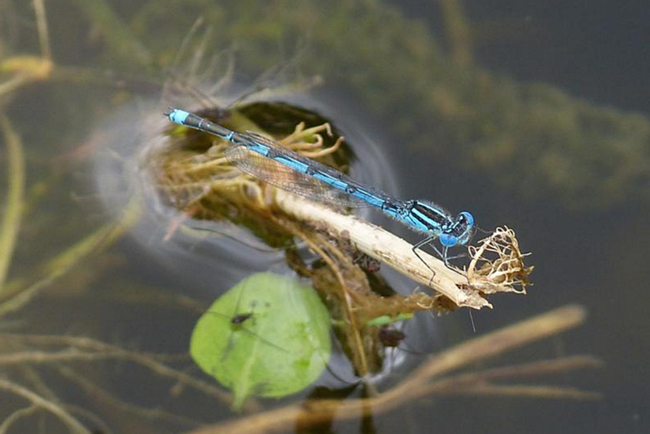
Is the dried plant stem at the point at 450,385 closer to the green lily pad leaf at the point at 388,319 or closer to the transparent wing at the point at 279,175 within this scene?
the green lily pad leaf at the point at 388,319

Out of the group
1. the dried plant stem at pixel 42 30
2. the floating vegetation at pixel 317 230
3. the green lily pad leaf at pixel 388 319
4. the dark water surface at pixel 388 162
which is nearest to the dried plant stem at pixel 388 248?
the floating vegetation at pixel 317 230

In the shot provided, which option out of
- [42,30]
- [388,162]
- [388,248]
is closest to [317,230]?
[388,248]

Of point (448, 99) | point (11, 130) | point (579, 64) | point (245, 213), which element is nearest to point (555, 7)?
point (579, 64)

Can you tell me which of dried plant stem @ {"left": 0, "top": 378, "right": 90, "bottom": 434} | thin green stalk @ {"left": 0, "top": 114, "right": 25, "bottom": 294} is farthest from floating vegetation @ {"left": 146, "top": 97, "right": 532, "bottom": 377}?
dried plant stem @ {"left": 0, "top": 378, "right": 90, "bottom": 434}

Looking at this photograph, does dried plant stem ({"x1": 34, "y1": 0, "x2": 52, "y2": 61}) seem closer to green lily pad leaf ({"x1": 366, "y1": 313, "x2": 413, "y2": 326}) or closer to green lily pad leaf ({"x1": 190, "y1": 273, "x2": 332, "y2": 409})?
green lily pad leaf ({"x1": 190, "y1": 273, "x2": 332, "y2": 409})

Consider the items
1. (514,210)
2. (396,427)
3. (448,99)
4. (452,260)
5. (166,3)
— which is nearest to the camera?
(452,260)

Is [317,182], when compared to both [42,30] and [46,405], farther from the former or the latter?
[42,30]

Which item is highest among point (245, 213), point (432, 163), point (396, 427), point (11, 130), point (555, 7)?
point (555, 7)

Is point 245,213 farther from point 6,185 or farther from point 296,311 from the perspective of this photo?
point 6,185
